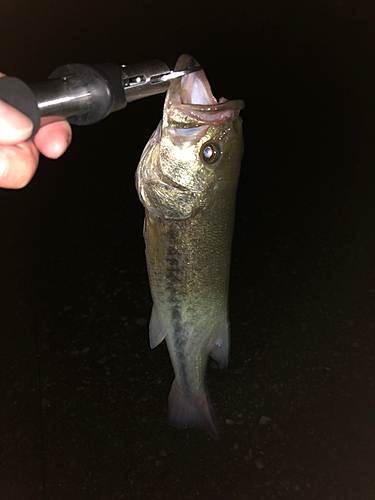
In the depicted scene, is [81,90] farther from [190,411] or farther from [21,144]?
[190,411]

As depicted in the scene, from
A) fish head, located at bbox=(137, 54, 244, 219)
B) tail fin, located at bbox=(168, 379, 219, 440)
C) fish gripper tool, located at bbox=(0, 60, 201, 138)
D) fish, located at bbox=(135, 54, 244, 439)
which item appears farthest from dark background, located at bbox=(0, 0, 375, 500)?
fish gripper tool, located at bbox=(0, 60, 201, 138)

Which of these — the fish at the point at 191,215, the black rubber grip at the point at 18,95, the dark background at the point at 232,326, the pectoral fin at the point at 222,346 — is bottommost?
the dark background at the point at 232,326

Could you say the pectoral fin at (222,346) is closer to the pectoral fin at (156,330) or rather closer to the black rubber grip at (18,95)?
the pectoral fin at (156,330)

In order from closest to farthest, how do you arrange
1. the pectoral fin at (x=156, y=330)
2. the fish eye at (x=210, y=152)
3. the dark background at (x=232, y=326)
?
the fish eye at (x=210, y=152) < the pectoral fin at (x=156, y=330) < the dark background at (x=232, y=326)

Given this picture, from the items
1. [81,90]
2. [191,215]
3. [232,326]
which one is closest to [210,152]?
[191,215]

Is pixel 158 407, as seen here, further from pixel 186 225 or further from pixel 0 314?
pixel 186 225

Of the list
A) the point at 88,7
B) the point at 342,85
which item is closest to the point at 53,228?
the point at 342,85

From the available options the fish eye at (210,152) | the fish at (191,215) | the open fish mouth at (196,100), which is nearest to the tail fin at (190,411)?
the fish at (191,215)
